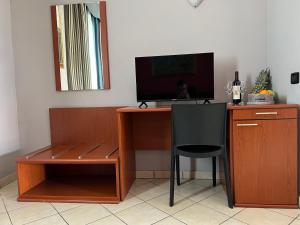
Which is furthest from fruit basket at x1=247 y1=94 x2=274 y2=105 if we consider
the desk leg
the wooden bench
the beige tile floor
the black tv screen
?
the wooden bench

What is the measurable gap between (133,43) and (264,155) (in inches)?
65.8

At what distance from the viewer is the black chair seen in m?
1.78

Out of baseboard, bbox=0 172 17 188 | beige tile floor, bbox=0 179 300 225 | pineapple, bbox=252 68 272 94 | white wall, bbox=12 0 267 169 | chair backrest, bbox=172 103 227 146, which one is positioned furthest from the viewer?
baseboard, bbox=0 172 17 188

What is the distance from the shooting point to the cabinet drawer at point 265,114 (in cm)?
172

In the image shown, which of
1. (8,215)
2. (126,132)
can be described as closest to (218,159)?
(126,132)

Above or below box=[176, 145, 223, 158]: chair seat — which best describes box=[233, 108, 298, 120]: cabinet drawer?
above

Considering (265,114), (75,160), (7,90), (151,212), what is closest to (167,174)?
(151,212)

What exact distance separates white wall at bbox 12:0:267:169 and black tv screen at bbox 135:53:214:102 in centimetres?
24

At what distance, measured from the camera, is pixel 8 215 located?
1831 mm

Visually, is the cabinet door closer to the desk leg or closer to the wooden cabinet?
the wooden cabinet

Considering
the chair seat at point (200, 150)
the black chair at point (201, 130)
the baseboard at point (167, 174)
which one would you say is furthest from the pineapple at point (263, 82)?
the baseboard at point (167, 174)

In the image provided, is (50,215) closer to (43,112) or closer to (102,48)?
(43,112)

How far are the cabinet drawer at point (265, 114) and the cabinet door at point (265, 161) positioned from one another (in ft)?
0.11

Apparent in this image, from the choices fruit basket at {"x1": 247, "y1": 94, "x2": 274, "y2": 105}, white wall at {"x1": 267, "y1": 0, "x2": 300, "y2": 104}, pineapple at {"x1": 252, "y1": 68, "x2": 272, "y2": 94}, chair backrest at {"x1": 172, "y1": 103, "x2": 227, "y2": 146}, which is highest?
white wall at {"x1": 267, "y1": 0, "x2": 300, "y2": 104}
